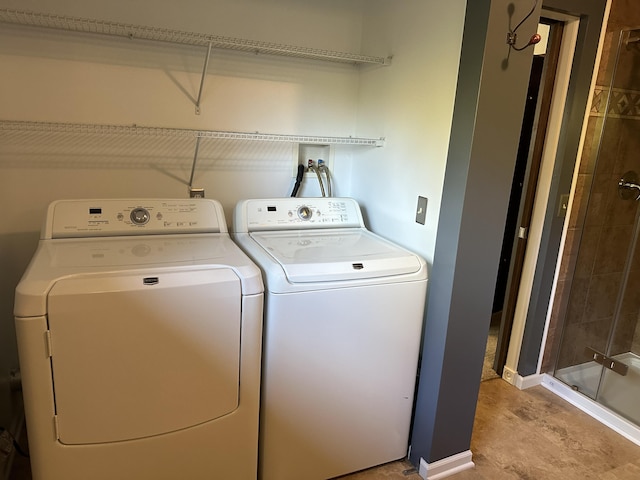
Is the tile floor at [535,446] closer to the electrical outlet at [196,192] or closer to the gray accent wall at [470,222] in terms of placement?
the gray accent wall at [470,222]

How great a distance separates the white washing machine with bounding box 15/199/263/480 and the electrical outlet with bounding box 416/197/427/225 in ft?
2.45

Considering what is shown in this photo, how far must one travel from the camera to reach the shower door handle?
2.46 meters

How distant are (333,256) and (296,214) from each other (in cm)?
50

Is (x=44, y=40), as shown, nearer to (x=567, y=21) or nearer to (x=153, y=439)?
(x=153, y=439)

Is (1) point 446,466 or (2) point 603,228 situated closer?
(1) point 446,466

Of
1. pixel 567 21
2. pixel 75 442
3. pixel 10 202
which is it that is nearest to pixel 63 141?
pixel 10 202

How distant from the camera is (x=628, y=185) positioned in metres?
2.47

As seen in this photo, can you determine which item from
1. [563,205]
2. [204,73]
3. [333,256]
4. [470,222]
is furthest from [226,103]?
[563,205]

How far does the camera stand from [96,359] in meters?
1.32

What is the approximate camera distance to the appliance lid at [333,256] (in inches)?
61.5

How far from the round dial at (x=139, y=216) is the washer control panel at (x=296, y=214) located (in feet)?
1.25

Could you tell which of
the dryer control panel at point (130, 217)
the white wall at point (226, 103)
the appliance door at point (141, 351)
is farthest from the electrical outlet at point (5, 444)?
the dryer control panel at point (130, 217)

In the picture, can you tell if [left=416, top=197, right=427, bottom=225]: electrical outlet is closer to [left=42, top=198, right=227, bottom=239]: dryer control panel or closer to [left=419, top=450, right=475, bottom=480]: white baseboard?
[left=42, top=198, right=227, bottom=239]: dryer control panel

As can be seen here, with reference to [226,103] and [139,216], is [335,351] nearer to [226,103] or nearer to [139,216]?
[139,216]
